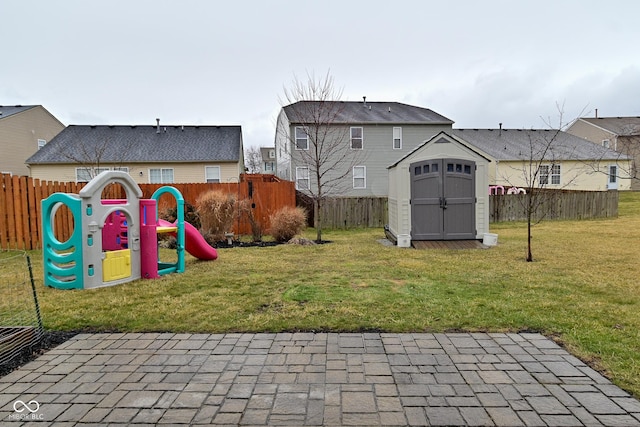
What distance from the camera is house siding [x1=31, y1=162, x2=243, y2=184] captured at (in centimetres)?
2355

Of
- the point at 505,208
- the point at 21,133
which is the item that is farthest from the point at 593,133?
the point at 21,133

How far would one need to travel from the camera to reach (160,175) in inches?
955

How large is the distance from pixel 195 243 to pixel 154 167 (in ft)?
57.4

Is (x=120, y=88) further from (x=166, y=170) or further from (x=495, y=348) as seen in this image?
(x=495, y=348)

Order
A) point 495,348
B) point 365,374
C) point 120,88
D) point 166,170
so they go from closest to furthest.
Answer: point 365,374 < point 495,348 < point 120,88 < point 166,170

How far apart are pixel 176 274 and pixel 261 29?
7444 millimetres

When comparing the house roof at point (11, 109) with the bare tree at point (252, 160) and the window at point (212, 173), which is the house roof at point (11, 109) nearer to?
the window at point (212, 173)

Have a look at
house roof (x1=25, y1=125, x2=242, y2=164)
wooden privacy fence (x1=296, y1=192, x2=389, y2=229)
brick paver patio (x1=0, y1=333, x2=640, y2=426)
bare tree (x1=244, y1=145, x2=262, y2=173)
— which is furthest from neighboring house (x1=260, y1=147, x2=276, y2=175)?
brick paver patio (x1=0, y1=333, x2=640, y2=426)

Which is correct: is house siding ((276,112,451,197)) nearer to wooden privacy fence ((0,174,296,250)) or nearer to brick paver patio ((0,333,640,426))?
wooden privacy fence ((0,174,296,250))

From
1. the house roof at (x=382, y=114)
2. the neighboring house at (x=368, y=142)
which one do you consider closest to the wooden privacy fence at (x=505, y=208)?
the neighboring house at (x=368, y=142)

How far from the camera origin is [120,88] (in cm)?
1425

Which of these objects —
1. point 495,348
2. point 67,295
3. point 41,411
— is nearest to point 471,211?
point 495,348

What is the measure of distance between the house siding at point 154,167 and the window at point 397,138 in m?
10.1

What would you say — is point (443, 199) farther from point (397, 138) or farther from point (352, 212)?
point (397, 138)
